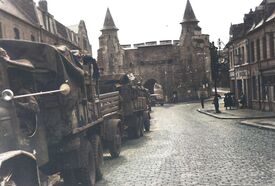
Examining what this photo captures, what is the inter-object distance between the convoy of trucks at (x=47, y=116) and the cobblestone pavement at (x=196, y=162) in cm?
121

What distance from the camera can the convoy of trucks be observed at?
18.0ft

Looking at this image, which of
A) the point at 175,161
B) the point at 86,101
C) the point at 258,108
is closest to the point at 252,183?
the point at 175,161

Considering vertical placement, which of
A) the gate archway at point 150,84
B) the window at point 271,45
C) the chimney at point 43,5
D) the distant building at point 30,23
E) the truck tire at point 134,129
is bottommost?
the truck tire at point 134,129

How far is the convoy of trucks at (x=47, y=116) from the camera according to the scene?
5.48 meters

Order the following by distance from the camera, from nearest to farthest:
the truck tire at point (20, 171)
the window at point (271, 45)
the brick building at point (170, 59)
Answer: the truck tire at point (20, 171), the window at point (271, 45), the brick building at point (170, 59)

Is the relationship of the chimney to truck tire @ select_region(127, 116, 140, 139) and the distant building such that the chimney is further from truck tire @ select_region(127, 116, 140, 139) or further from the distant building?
truck tire @ select_region(127, 116, 140, 139)

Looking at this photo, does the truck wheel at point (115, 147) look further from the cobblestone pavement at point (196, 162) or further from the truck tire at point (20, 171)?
the truck tire at point (20, 171)

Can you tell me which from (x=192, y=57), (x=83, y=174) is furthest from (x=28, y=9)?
(x=192, y=57)

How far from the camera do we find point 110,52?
7306 cm

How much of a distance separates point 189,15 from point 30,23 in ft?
150

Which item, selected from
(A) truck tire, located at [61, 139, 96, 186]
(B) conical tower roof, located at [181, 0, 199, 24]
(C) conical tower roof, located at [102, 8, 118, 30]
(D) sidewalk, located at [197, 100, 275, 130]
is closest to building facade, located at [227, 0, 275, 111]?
(D) sidewalk, located at [197, 100, 275, 130]

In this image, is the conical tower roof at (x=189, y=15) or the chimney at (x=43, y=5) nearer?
the chimney at (x=43, y=5)

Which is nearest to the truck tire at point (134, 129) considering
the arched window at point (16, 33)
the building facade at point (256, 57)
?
the building facade at point (256, 57)

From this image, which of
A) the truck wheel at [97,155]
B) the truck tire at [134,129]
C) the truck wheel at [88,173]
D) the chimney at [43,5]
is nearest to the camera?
the truck wheel at [88,173]
